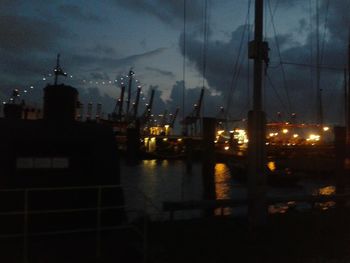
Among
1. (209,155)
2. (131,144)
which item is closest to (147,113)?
(131,144)

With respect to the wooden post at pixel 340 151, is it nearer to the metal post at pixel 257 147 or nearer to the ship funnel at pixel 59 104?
the metal post at pixel 257 147

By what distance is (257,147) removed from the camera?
11.2m

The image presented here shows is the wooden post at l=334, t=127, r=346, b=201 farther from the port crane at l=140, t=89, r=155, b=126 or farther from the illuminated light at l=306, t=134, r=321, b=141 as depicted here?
the port crane at l=140, t=89, r=155, b=126

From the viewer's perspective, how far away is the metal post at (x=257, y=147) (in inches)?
439

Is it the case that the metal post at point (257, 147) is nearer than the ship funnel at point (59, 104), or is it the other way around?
the metal post at point (257, 147)

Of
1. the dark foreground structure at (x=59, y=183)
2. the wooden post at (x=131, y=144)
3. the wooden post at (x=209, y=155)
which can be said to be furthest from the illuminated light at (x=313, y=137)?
the dark foreground structure at (x=59, y=183)

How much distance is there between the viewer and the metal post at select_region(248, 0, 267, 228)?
11156mm

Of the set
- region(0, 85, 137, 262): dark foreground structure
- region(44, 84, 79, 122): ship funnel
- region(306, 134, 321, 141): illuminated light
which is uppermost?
region(306, 134, 321, 141): illuminated light

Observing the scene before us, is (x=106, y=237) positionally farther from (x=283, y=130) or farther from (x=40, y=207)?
(x=283, y=130)

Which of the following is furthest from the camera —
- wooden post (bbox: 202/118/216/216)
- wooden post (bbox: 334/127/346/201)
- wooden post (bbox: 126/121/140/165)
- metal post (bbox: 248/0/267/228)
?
wooden post (bbox: 126/121/140/165)

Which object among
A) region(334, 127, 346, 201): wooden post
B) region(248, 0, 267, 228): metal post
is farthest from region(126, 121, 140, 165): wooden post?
region(248, 0, 267, 228): metal post

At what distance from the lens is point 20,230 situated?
9695 mm

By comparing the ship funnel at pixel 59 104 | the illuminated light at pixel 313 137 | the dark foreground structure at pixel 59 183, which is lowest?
the dark foreground structure at pixel 59 183

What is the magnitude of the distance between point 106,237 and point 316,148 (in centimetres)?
6492
